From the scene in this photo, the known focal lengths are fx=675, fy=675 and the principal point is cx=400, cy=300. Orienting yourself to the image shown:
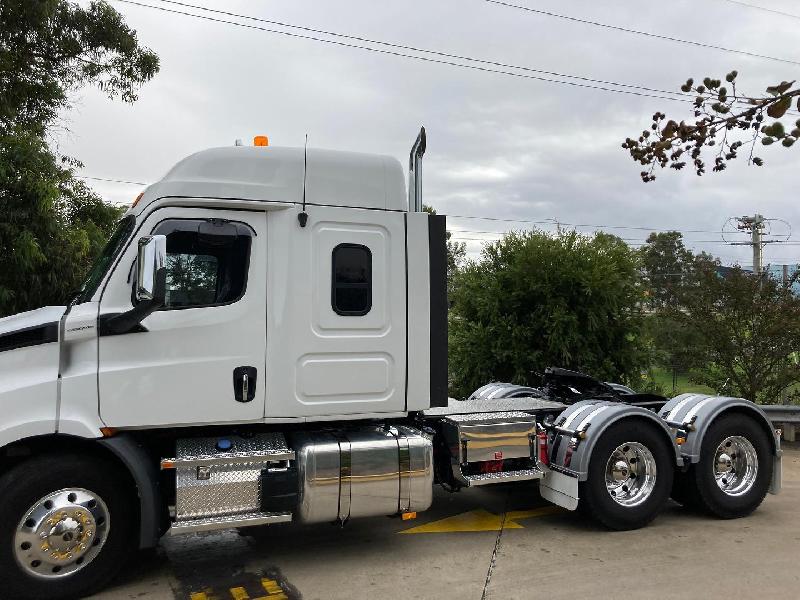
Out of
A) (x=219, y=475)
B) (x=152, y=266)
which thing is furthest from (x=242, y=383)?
(x=152, y=266)

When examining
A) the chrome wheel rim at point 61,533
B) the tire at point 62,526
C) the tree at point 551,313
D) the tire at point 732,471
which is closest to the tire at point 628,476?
the tire at point 732,471

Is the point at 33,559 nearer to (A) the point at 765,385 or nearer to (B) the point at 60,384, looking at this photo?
(B) the point at 60,384

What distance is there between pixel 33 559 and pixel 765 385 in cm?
1089

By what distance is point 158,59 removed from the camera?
12.6 meters

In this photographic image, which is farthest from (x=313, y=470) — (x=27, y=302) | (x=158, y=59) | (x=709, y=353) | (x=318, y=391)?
(x=158, y=59)

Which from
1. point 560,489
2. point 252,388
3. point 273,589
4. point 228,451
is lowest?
point 273,589

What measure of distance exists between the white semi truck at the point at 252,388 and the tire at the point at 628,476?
0.07ft

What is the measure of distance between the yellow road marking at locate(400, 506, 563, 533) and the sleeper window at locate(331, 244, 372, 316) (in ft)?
7.14

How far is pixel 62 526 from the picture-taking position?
14.5 feet

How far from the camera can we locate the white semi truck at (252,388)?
447 cm

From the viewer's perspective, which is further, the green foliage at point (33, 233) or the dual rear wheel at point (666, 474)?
the green foliage at point (33, 233)

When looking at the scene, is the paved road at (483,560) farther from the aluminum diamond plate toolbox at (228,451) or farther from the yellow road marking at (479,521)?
the aluminum diamond plate toolbox at (228,451)

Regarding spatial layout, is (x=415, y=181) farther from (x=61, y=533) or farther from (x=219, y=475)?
(x=61, y=533)

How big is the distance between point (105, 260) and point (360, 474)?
8.04 feet
